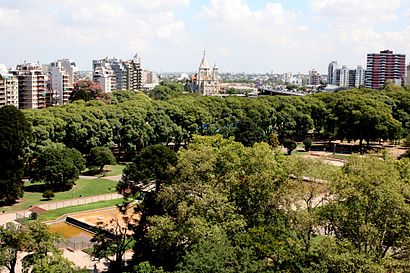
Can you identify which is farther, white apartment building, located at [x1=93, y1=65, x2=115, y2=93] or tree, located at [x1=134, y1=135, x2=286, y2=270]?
white apartment building, located at [x1=93, y1=65, x2=115, y2=93]

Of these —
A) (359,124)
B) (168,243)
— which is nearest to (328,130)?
(359,124)

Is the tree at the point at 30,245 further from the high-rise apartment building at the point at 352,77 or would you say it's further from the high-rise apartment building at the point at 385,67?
the high-rise apartment building at the point at 352,77

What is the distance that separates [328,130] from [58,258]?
47.7m

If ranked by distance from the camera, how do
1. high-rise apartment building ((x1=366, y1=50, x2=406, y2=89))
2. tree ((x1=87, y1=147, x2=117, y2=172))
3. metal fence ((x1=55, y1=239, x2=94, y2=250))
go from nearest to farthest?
metal fence ((x1=55, y1=239, x2=94, y2=250)), tree ((x1=87, y1=147, x2=117, y2=172)), high-rise apartment building ((x1=366, y1=50, x2=406, y2=89))

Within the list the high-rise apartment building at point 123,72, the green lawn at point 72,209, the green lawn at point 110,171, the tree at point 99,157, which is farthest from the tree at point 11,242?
the high-rise apartment building at point 123,72

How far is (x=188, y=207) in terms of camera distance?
70.3 feet

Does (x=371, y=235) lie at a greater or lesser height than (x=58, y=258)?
greater

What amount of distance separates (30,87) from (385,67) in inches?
3956

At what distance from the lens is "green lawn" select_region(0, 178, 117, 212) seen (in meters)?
37.6

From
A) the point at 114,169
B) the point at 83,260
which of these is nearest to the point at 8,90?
the point at 114,169

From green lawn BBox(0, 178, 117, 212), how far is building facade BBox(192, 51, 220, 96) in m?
84.6

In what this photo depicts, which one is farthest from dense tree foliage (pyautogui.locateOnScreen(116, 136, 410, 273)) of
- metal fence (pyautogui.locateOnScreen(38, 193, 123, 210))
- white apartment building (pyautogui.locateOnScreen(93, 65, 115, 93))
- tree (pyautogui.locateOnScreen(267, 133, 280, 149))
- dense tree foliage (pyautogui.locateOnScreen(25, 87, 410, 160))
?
white apartment building (pyautogui.locateOnScreen(93, 65, 115, 93))

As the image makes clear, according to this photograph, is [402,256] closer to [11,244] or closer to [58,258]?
[58,258]

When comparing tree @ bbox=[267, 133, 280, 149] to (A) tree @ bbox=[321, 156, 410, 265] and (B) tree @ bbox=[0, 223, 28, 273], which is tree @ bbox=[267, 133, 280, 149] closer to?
(A) tree @ bbox=[321, 156, 410, 265]
